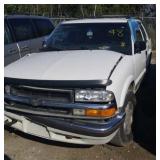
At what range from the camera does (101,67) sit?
450 centimetres

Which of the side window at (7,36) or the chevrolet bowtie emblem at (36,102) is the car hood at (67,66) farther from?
the side window at (7,36)

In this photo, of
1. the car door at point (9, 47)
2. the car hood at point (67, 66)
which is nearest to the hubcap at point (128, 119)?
the car hood at point (67, 66)

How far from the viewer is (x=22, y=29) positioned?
860cm

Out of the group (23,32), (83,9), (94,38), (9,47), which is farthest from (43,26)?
(83,9)

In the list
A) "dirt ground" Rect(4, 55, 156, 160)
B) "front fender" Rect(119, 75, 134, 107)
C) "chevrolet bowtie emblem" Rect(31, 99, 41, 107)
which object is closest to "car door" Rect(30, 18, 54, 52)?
"dirt ground" Rect(4, 55, 156, 160)

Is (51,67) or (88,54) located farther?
(88,54)

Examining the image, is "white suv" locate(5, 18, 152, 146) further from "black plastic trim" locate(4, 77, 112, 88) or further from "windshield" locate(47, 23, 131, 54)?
"windshield" locate(47, 23, 131, 54)

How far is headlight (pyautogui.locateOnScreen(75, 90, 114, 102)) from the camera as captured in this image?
13.4 feet

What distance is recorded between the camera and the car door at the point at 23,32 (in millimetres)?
8305

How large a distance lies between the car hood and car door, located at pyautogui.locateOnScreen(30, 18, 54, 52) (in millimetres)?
3526

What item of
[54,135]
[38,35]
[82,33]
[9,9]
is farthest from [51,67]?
[9,9]

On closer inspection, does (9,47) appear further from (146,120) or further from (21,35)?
(146,120)
